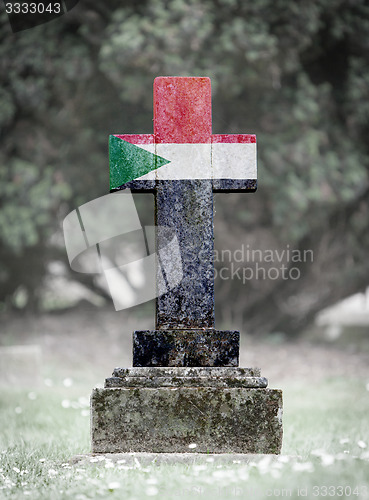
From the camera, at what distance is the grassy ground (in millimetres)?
2650

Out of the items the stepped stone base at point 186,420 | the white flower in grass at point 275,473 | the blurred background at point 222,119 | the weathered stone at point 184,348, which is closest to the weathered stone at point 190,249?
the weathered stone at point 184,348

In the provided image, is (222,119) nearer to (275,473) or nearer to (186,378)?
(186,378)

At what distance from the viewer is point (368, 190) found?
384 inches

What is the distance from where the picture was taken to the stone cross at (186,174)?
12.0ft

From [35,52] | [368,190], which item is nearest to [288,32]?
[368,190]

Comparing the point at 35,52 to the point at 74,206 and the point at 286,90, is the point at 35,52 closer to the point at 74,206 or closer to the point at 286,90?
the point at 74,206

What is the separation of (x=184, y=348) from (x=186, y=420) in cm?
44

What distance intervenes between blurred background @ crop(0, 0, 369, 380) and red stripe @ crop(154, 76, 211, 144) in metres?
4.38

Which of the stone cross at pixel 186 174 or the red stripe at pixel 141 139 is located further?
the red stripe at pixel 141 139

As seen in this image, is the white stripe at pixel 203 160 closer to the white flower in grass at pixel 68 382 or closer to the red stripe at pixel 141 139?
the red stripe at pixel 141 139

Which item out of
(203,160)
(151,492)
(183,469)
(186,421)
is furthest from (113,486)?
(203,160)

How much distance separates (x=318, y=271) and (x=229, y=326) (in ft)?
6.03

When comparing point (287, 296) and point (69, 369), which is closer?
point (69, 369)

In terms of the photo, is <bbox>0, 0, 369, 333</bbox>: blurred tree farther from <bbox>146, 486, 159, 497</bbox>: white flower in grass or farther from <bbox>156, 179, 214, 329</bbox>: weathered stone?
<bbox>146, 486, 159, 497</bbox>: white flower in grass
